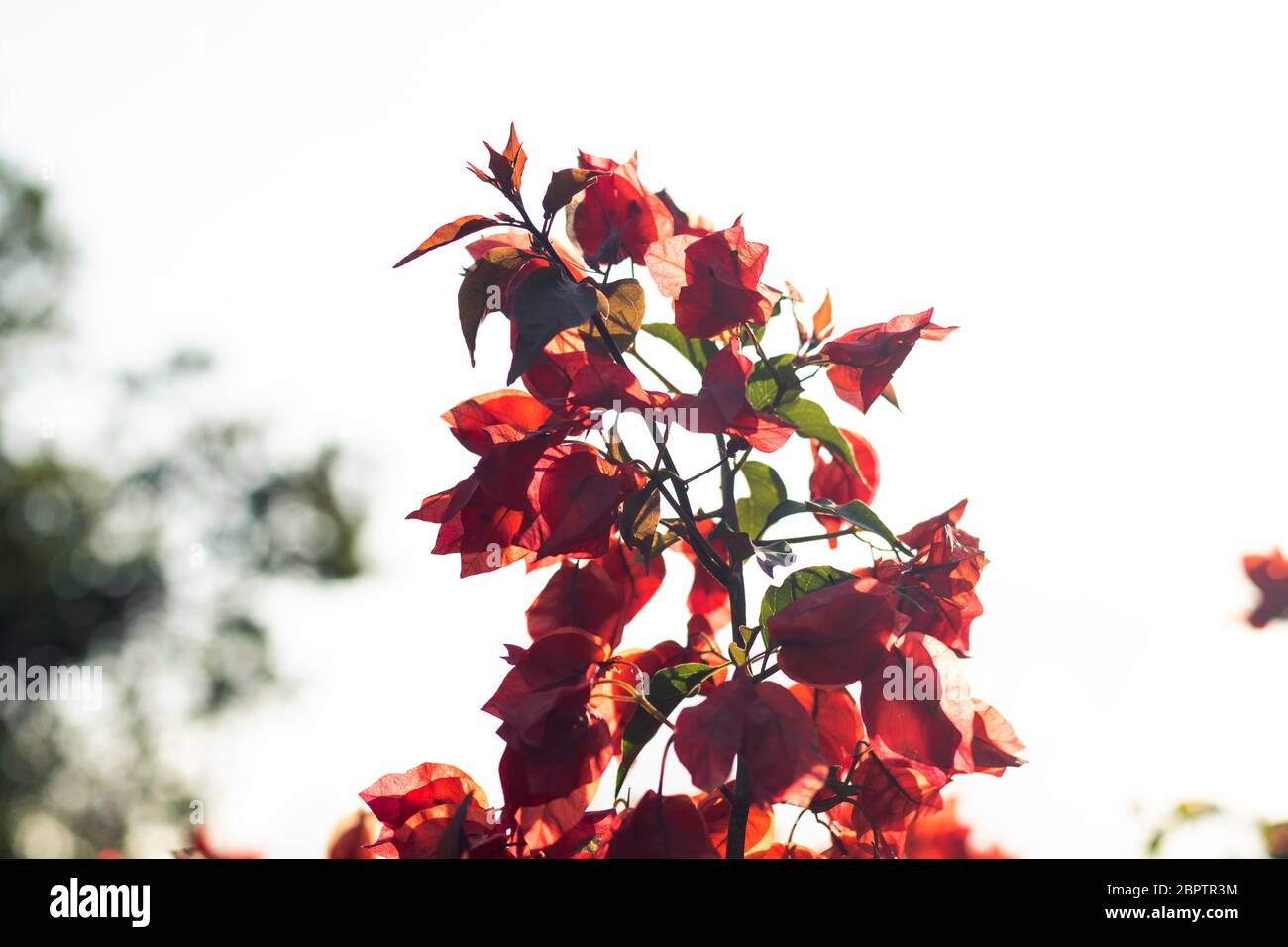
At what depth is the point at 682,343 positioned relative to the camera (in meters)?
0.64

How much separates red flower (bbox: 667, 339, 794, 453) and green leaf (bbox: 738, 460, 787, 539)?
8 cm

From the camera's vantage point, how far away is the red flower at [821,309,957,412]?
0.57m

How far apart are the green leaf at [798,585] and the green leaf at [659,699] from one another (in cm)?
4

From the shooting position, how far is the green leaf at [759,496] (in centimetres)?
63

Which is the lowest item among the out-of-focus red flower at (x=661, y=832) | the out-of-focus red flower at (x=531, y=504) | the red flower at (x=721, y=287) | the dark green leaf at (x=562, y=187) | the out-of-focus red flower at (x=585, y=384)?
the out-of-focus red flower at (x=661, y=832)

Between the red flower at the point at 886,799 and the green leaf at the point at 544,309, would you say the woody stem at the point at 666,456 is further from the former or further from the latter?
the red flower at the point at 886,799

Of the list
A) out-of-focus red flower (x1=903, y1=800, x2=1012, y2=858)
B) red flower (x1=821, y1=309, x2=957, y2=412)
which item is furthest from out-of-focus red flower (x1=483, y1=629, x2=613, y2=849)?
out-of-focus red flower (x1=903, y1=800, x2=1012, y2=858)

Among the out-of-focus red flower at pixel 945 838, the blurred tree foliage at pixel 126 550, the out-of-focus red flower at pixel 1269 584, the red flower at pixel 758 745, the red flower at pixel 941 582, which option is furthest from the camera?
the blurred tree foliage at pixel 126 550

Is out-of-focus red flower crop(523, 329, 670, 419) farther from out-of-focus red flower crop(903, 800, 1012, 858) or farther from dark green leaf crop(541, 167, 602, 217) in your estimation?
out-of-focus red flower crop(903, 800, 1012, 858)

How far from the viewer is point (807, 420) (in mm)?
634

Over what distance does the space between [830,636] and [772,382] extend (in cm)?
18

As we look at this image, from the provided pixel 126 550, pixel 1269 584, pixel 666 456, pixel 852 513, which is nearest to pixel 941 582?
pixel 852 513

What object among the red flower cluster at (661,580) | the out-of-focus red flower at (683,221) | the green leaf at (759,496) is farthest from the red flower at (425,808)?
the out-of-focus red flower at (683,221)
